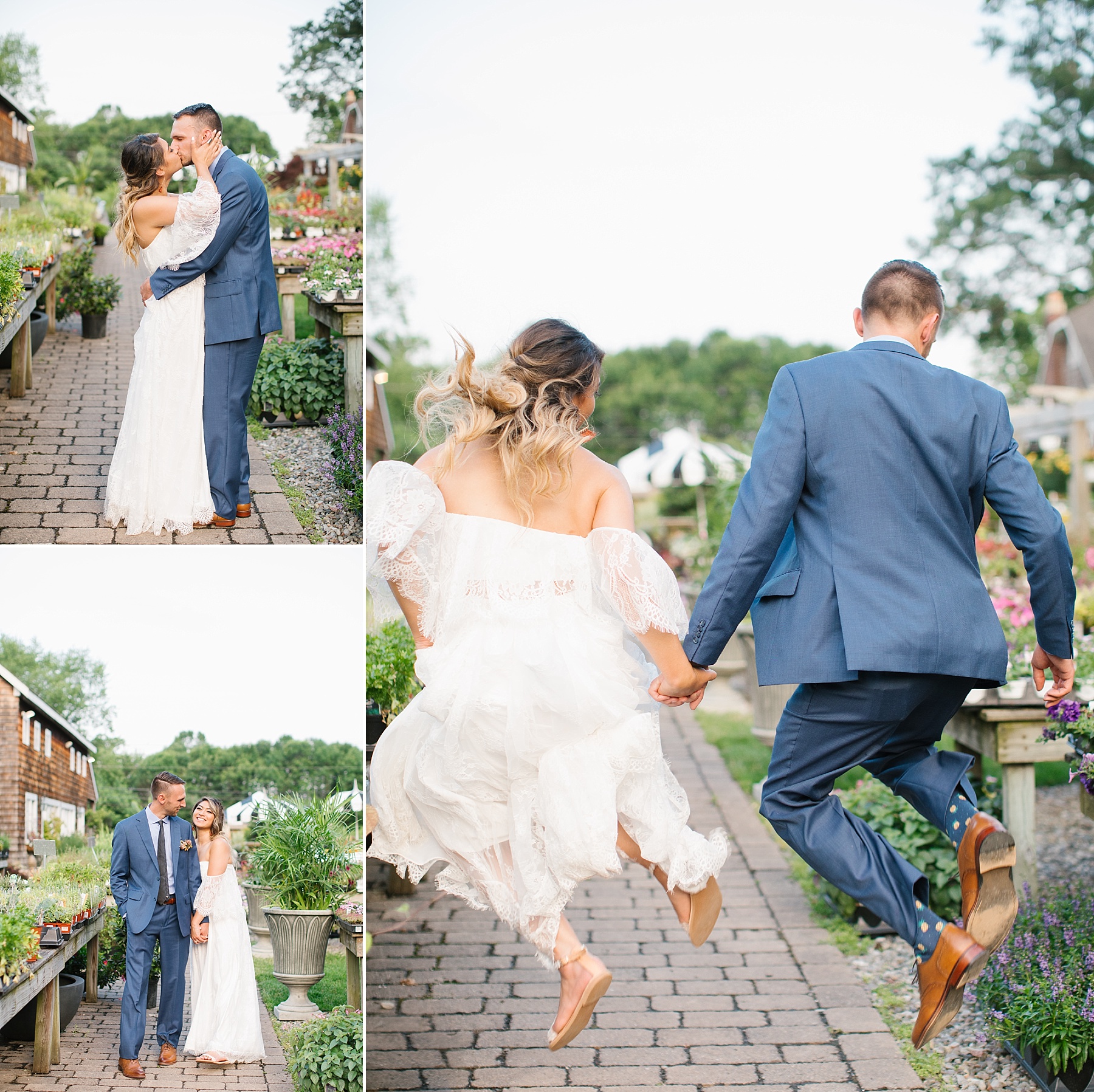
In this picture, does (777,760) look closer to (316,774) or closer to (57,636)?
(316,774)

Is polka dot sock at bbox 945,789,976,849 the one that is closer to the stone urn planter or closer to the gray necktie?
the stone urn planter

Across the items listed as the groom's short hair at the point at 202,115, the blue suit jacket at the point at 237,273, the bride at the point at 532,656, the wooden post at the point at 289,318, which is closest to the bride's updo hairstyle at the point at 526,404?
the bride at the point at 532,656

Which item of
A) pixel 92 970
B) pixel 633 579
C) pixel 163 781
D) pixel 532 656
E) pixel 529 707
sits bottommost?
pixel 92 970

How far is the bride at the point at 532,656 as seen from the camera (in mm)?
3027

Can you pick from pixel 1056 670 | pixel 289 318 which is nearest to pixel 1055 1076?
pixel 1056 670

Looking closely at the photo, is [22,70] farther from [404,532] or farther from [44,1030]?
[44,1030]

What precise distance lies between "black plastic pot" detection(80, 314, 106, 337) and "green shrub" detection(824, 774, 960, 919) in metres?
3.35

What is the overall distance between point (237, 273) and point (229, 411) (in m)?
0.40

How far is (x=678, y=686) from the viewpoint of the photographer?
10.4 ft

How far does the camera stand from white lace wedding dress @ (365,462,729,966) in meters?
3.02

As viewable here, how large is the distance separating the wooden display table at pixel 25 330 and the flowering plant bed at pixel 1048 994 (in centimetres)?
362

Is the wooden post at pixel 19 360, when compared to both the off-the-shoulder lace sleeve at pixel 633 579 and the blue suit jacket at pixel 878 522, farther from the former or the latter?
the blue suit jacket at pixel 878 522

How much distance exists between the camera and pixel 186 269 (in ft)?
10.7

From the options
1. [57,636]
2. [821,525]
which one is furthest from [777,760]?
[57,636]
